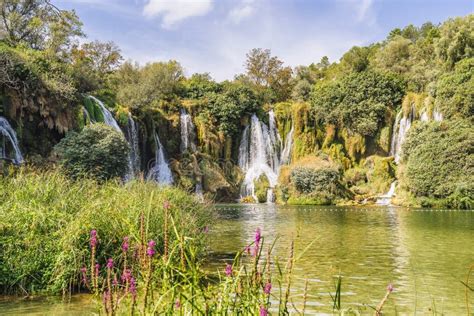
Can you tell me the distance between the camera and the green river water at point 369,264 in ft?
23.5

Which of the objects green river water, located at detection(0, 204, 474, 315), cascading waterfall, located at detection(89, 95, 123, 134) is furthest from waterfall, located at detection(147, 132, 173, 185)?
green river water, located at detection(0, 204, 474, 315)

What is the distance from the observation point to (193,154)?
3975 cm

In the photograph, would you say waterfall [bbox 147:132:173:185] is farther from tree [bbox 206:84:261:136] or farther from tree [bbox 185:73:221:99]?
tree [bbox 185:73:221:99]

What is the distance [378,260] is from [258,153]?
33.5 m

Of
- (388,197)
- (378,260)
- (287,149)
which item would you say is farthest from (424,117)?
(378,260)

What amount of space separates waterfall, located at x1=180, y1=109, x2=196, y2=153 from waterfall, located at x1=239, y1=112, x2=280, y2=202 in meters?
5.12

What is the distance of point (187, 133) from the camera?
41781 millimetres

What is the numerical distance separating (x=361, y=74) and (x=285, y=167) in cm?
1394

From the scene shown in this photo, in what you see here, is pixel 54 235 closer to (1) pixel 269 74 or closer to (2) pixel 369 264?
(2) pixel 369 264

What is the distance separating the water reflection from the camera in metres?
7.63

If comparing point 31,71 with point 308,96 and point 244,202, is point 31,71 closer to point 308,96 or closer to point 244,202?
point 244,202

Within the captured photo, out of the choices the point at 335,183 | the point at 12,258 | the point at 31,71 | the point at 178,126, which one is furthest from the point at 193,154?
the point at 12,258

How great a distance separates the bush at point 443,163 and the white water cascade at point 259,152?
12.2m

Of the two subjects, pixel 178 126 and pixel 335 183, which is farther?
pixel 178 126
